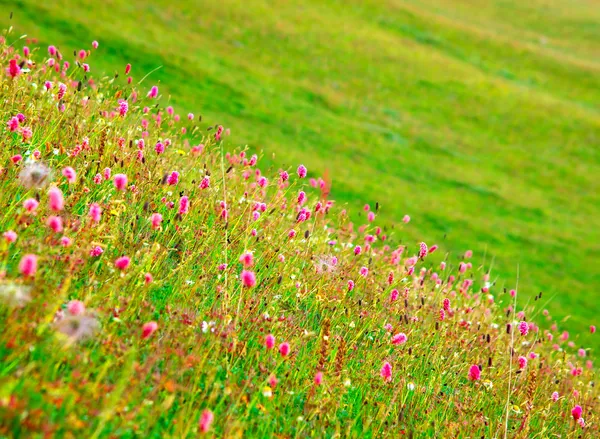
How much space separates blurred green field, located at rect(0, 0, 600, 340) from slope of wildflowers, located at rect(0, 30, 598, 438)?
6.13m

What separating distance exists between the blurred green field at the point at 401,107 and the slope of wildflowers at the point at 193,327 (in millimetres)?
6132

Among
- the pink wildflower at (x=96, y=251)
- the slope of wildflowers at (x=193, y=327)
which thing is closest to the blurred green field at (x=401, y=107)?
the slope of wildflowers at (x=193, y=327)

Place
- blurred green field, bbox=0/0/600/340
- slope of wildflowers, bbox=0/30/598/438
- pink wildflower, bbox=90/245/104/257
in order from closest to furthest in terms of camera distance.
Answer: slope of wildflowers, bbox=0/30/598/438
pink wildflower, bbox=90/245/104/257
blurred green field, bbox=0/0/600/340

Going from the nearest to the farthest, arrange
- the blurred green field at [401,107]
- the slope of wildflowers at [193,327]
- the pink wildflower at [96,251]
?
the slope of wildflowers at [193,327] < the pink wildflower at [96,251] < the blurred green field at [401,107]

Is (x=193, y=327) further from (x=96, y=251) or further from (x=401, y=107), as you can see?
(x=401, y=107)

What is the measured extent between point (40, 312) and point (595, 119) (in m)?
33.7

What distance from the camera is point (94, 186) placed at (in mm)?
5828

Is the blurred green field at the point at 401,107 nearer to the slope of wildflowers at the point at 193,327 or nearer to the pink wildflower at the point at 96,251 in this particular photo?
the slope of wildflowers at the point at 193,327

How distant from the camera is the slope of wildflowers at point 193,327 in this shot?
11.2 feet

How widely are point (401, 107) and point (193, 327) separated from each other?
84.3 feet

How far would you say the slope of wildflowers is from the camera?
342cm

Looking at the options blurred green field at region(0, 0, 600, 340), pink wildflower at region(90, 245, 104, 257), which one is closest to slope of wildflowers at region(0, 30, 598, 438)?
pink wildflower at region(90, 245, 104, 257)

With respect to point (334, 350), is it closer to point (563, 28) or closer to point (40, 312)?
point (40, 312)

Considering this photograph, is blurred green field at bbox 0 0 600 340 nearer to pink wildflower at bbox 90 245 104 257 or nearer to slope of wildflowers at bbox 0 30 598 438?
slope of wildflowers at bbox 0 30 598 438
